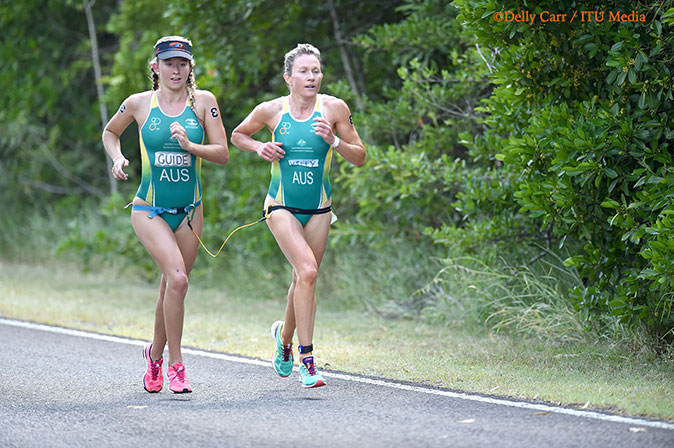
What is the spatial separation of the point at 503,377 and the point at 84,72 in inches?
589

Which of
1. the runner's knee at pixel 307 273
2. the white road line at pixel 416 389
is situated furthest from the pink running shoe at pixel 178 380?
the white road line at pixel 416 389

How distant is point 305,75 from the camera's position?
7.08m

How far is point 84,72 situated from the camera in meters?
19.9

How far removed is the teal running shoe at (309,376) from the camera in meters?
6.93

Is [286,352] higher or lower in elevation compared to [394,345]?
higher

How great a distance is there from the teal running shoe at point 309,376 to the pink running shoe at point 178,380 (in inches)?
33.0

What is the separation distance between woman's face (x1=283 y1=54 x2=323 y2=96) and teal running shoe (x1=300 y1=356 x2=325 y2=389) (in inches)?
78.6

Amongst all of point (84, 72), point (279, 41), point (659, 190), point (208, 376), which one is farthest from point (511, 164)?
point (84, 72)

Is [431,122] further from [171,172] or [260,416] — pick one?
[260,416]

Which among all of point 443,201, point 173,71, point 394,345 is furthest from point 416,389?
point 443,201

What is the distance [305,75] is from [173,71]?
3.21ft

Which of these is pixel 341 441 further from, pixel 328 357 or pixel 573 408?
pixel 328 357

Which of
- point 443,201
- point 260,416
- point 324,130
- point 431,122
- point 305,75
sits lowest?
point 260,416

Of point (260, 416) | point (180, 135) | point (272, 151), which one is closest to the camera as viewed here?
point (260, 416)
